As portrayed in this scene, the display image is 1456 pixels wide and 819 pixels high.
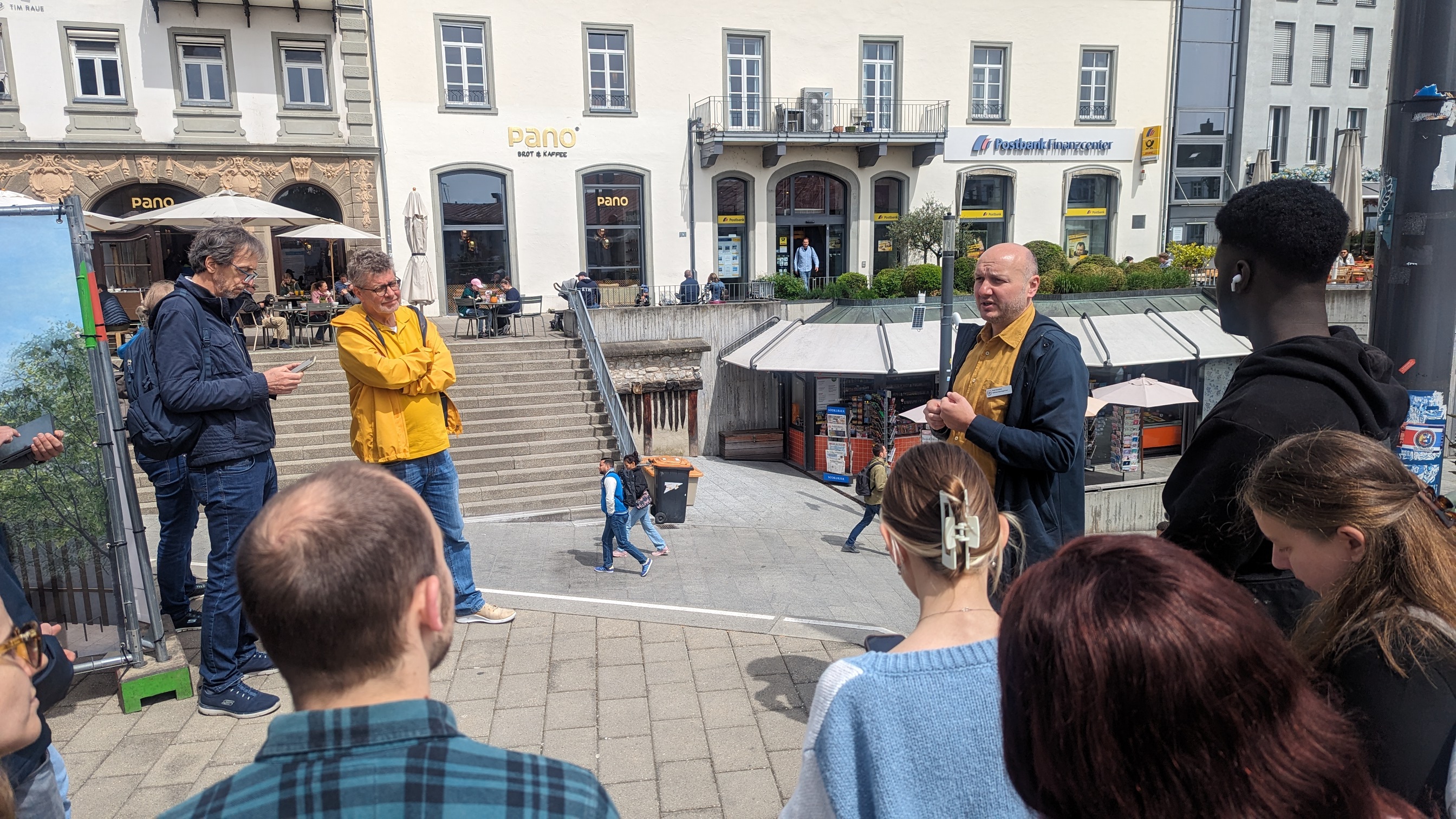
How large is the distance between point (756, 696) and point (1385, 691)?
2942 mm

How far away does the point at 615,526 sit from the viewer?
7141 mm

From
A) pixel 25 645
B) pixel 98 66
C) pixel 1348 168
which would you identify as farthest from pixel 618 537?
pixel 98 66

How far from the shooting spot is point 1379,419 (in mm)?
2371

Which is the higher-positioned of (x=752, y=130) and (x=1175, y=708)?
(x=752, y=130)

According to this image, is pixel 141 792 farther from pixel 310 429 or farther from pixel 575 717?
pixel 310 429

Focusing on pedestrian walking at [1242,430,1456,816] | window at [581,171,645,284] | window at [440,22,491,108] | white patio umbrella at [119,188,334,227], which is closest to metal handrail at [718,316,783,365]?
window at [581,171,645,284]

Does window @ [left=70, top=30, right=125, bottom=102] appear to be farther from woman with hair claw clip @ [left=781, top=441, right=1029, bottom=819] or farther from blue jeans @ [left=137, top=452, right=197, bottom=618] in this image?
woman with hair claw clip @ [left=781, top=441, right=1029, bottom=819]

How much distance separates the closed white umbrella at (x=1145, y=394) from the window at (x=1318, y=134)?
18.1 meters

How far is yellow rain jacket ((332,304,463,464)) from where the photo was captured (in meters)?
4.53

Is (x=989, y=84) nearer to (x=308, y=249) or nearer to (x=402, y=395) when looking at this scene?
(x=308, y=249)

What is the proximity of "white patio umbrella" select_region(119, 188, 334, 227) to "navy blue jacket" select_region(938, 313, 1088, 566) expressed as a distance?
13.6 metres

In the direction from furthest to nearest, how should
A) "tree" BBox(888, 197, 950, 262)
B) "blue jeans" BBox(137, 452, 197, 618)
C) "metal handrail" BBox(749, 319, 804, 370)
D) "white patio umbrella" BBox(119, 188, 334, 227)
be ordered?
"tree" BBox(888, 197, 950, 262) < "metal handrail" BBox(749, 319, 804, 370) < "white patio umbrella" BBox(119, 188, 334, 227) < "blue jeans" BBox(137, 452, 197, 618)

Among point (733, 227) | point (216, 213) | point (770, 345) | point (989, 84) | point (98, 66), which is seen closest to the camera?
point (216, 213)

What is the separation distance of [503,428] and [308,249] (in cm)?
1083
